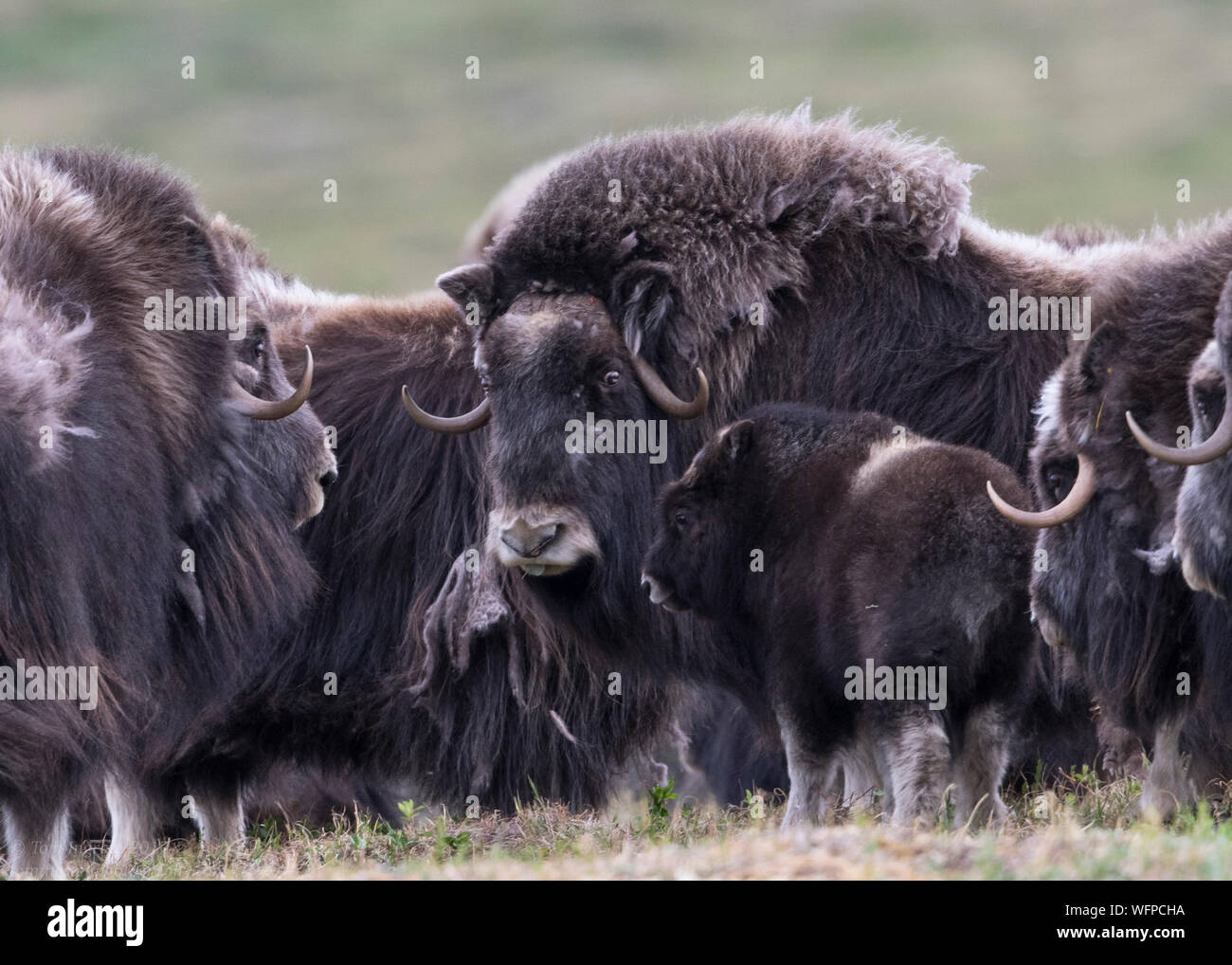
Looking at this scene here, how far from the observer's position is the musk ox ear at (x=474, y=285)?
14.0ft

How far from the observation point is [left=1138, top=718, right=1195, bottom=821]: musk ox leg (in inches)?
144

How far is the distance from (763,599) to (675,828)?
557 mm

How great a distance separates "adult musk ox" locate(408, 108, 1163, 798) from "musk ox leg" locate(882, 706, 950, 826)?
100cm

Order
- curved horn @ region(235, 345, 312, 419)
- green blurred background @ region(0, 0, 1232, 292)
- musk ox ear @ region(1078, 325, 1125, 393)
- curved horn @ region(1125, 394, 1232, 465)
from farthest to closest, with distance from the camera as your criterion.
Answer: green blurred background @ region(0, 0, 1232, 292) < curved horn @ region(235, 345, 312, 419) < musk ox ear @ region(1078, 325, 1125, 393) < curved horn @ region(1125, 394, 1232, 465)

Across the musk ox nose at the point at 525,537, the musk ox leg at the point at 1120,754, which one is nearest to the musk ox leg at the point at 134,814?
the musk ox nose at the point at 525,537

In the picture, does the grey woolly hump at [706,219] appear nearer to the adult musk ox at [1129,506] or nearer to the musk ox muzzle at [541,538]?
the musk ox muzzle at [541,538]

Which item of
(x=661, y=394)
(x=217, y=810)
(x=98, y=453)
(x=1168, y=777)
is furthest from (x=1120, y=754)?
(x=98, y=453)

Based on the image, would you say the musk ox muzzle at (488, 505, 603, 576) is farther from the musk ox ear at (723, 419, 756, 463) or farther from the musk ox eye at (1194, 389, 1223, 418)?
the musk ox eye at (1194, 389, 1223, 418)

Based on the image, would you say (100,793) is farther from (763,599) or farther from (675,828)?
(763,599)

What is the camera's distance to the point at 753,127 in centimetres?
456

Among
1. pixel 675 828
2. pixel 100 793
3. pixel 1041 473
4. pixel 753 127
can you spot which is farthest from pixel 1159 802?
pixel 100 793

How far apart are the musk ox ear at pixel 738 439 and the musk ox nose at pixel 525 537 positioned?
457mm

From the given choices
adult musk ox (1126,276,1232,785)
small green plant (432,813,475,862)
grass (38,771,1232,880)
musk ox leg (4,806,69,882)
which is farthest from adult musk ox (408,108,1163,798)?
musk ox leg (4,806,69,882)

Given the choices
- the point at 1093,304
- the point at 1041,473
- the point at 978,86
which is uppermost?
the point at 978,86
